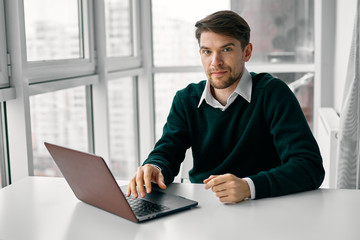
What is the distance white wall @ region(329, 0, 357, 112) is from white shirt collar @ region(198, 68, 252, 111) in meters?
0.99

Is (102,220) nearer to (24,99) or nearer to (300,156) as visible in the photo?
(300,156)

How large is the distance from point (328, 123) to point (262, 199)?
1.39 metres

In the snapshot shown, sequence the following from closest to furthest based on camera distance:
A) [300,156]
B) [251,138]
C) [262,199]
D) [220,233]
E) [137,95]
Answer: [220,233] < [262,199] < [300,156] < [251,138] < [137,95]

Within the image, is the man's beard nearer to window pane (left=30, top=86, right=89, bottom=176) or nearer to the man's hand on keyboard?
the man's hand on keyboard

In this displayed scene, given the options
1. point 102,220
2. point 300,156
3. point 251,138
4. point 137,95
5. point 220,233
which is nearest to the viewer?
point 220,233

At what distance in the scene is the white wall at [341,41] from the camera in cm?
246

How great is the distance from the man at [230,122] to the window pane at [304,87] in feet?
5.48

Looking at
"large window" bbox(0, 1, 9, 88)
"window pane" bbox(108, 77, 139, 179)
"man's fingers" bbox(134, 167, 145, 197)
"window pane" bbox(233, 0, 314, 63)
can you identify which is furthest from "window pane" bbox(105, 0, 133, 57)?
"man's fingers" bbox(134, 167, 145, 197)

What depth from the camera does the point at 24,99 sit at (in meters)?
1.91

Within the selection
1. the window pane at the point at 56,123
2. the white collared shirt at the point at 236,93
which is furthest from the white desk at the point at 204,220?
the window pane at the point at 56,123

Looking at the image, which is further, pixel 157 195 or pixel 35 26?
pixel 35 26

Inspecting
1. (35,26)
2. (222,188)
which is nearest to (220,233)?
(222,188)

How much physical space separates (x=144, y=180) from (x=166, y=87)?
224cm

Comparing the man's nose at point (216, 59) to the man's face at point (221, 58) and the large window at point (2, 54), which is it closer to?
the man's face at point (221, 58)
